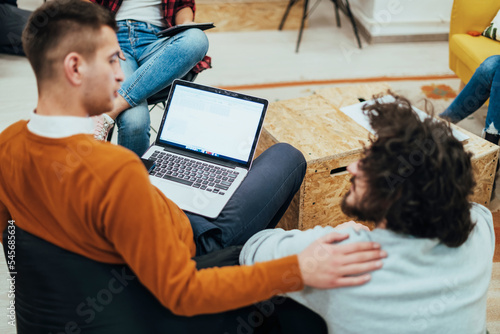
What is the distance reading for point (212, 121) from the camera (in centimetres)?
175

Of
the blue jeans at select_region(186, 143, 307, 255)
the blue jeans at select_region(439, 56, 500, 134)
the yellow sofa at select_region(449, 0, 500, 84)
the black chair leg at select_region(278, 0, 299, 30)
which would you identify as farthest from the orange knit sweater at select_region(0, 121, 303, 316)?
the black chair leg at select_region(278, 0, 299, 30)

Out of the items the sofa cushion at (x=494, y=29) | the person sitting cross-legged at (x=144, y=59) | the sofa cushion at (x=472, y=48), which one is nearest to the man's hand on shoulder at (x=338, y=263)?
the person sitting cross-legged at (x=144, y=59)

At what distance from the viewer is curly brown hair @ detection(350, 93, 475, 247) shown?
0.94m

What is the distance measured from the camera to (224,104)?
1.75 metres

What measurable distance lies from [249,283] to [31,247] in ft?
1.36

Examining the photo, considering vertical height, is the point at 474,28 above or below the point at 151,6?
below

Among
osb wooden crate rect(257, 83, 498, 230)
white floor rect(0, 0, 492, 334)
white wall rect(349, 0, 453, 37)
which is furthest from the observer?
white wall rect(349, 0, 453, 37)

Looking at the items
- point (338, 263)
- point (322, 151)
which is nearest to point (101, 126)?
point (322, 151)

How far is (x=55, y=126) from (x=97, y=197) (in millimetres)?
160

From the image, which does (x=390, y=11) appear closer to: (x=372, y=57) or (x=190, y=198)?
(x=372, y=57)

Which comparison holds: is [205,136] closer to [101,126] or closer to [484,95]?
[101,126]

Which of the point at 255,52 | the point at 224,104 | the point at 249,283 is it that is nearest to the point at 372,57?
the point at 255,52

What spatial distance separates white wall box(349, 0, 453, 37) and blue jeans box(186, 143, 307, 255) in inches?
108

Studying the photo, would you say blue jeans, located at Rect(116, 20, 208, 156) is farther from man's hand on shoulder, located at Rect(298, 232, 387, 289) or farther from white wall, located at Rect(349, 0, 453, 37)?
white wall, located at Rect(349, 0, 453, 37)
